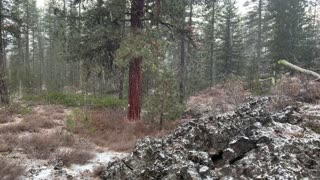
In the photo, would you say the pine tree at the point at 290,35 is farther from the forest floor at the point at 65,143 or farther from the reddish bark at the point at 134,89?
the forest floor at the point at 65,143

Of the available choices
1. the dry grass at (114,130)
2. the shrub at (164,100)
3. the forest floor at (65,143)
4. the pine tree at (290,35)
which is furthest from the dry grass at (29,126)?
the pine tree at (290,35)

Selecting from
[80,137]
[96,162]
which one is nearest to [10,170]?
[96,162]

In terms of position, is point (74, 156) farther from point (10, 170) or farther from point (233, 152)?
point (233, 152)

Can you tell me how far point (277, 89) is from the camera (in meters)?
8.52

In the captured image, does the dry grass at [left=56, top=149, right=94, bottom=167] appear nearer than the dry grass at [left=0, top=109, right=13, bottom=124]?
Yes

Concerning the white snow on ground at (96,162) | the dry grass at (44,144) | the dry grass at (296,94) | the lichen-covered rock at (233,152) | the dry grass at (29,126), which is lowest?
the white snow on ground at (96,162)

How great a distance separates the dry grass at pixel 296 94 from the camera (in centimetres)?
714

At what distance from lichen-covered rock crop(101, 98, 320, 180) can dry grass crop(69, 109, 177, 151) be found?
2.70 metres

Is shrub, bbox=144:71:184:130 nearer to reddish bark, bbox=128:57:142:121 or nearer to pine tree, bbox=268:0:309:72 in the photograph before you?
reddish bark, bbox=128:57:142:121

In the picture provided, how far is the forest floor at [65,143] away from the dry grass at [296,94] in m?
3.45

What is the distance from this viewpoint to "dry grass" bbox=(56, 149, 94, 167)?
6.72 m

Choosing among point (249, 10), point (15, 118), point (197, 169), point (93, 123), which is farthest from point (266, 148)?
point (249, 10)

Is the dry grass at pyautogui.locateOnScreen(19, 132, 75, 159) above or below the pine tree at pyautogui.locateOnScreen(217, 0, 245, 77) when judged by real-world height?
below

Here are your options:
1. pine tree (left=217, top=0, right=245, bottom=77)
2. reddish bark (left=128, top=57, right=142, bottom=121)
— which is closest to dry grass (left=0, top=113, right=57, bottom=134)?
reddish bark (left=128, top=57, right=142, bottom=121)
